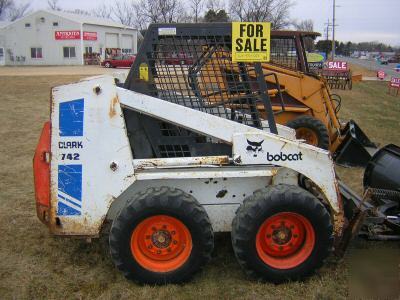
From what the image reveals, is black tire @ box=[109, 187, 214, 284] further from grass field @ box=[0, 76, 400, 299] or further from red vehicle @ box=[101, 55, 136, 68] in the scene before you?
red vehicle @ box=[101, 55, 136, 68]

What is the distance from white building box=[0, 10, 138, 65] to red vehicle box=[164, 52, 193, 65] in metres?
47.7

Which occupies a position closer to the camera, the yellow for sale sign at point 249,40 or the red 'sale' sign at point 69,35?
the yellow for sale sign at point 249,40

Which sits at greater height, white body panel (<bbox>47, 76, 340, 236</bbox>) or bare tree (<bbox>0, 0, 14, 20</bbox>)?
bare tree (<bbox>0, 0, 14, 20</bbox>)

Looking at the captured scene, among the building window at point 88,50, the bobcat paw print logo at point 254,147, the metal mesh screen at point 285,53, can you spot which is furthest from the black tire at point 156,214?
the building window at point 88,50

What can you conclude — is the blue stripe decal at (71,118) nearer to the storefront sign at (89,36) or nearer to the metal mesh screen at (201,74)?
the metal mesh screen at (201,74)

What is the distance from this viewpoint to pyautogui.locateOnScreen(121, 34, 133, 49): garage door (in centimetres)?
5816

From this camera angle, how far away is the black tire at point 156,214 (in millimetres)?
3666

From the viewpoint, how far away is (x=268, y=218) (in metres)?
3.77

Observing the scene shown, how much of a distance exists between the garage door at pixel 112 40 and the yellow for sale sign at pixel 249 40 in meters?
53.1

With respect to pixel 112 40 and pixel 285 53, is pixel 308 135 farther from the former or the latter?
pixel 112 40

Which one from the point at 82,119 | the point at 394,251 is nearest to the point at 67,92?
the point at 82,119

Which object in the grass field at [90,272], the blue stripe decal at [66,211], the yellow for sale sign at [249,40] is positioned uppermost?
the yellow for sale sign at [249,40]

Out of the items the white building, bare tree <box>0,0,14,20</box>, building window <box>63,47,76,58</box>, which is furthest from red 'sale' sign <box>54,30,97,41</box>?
bare tree <box>0,0,14,20</box>

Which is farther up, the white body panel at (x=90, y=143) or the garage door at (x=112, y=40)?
the garage door at (x=112, y=40)
